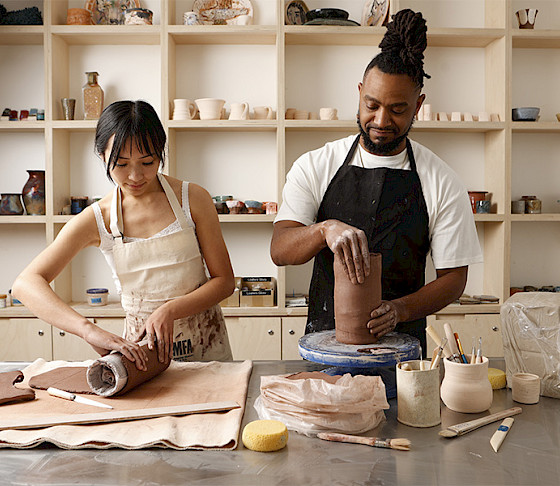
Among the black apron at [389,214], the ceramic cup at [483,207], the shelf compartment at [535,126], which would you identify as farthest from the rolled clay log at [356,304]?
the shelf compartment at [535,126]

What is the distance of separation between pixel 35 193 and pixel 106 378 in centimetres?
258

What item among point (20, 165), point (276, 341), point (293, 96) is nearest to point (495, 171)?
point (293, 96)

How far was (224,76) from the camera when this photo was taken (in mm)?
4000

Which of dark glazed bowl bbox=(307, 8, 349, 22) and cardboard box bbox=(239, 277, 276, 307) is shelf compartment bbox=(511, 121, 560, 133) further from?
cardboard box bbox=(239, 277, 276, 307)

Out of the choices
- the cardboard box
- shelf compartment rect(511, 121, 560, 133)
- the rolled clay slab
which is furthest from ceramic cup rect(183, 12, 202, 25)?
the rolled clay slab

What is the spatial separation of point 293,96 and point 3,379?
290 cm

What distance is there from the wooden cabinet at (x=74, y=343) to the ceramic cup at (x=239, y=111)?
1.49 metres

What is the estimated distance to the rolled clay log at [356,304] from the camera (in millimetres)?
1600

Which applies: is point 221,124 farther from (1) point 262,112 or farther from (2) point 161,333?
(2) point 161,333

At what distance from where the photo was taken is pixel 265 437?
124 centimetres

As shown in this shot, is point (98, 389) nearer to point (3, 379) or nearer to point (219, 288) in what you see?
point (3, 379)

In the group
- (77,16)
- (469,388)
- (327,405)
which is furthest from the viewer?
(77,16)

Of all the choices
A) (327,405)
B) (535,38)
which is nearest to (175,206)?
(327,405)

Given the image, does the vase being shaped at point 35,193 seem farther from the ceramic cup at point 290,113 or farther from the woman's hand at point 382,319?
the woman's hand at point 382,319
